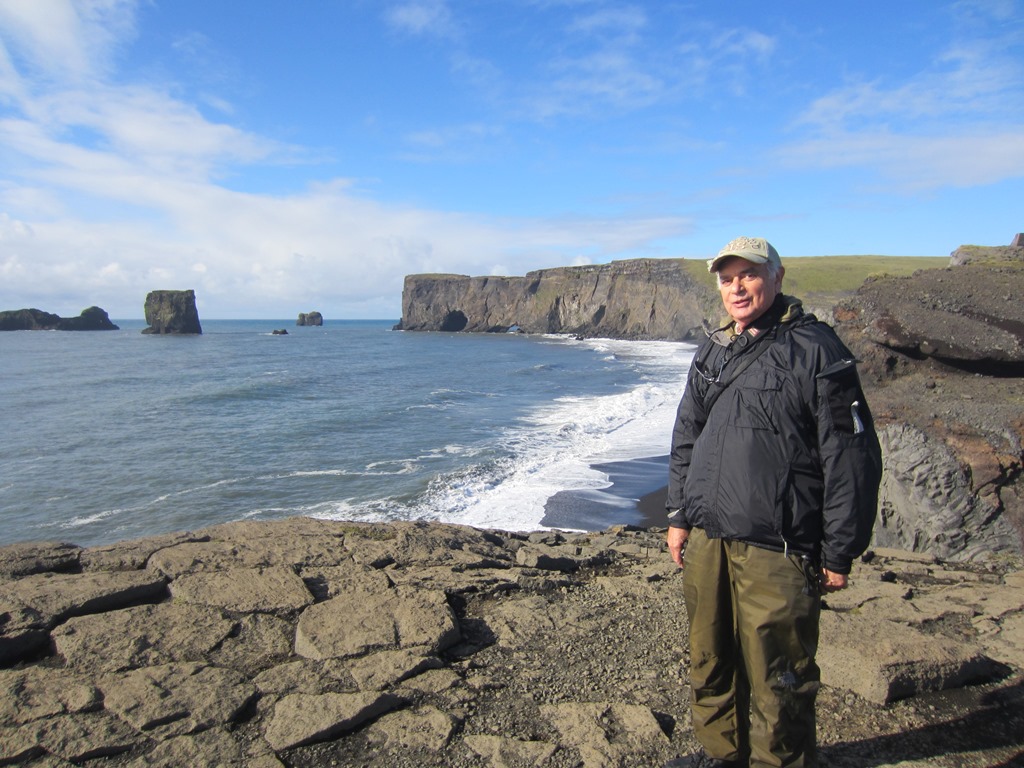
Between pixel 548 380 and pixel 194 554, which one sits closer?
pixel 194 554

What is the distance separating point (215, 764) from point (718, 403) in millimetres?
3025

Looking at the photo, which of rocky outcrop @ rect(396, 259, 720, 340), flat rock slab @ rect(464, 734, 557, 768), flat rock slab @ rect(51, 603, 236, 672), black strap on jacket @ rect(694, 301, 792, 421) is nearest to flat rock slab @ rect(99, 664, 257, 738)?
flat rock slab @ rect(51, 603, 236, 672)

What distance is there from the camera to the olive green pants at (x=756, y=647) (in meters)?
2.75

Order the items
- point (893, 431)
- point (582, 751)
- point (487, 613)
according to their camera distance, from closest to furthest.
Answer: point (582, 751)
point (487, 613)
point (893, 431)

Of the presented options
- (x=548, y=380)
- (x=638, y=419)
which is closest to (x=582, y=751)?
(x=638, y=419)

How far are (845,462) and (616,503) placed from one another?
11319mm

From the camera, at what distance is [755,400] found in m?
2.88

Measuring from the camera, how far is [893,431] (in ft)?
27.1

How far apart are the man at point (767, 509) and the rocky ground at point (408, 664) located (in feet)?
2.18

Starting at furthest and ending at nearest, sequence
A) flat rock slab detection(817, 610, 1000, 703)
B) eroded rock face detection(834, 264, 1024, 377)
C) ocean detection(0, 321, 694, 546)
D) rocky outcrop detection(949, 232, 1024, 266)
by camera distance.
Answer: ocean detection(0, 321, 694, 546)
rocky outcrop detection(949, 232, 1024, 266)
eroded rock face detection(834, 264, 1024, 377)
flat rock slab detection(817, 610, 1000, 703)

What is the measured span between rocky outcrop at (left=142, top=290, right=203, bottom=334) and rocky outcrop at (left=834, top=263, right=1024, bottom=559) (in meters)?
118

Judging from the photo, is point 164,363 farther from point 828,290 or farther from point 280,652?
point 828,290

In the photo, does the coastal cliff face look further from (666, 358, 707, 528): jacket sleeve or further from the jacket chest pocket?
the jacket chest pocket

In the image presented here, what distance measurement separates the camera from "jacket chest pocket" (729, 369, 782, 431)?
9.27 ft
